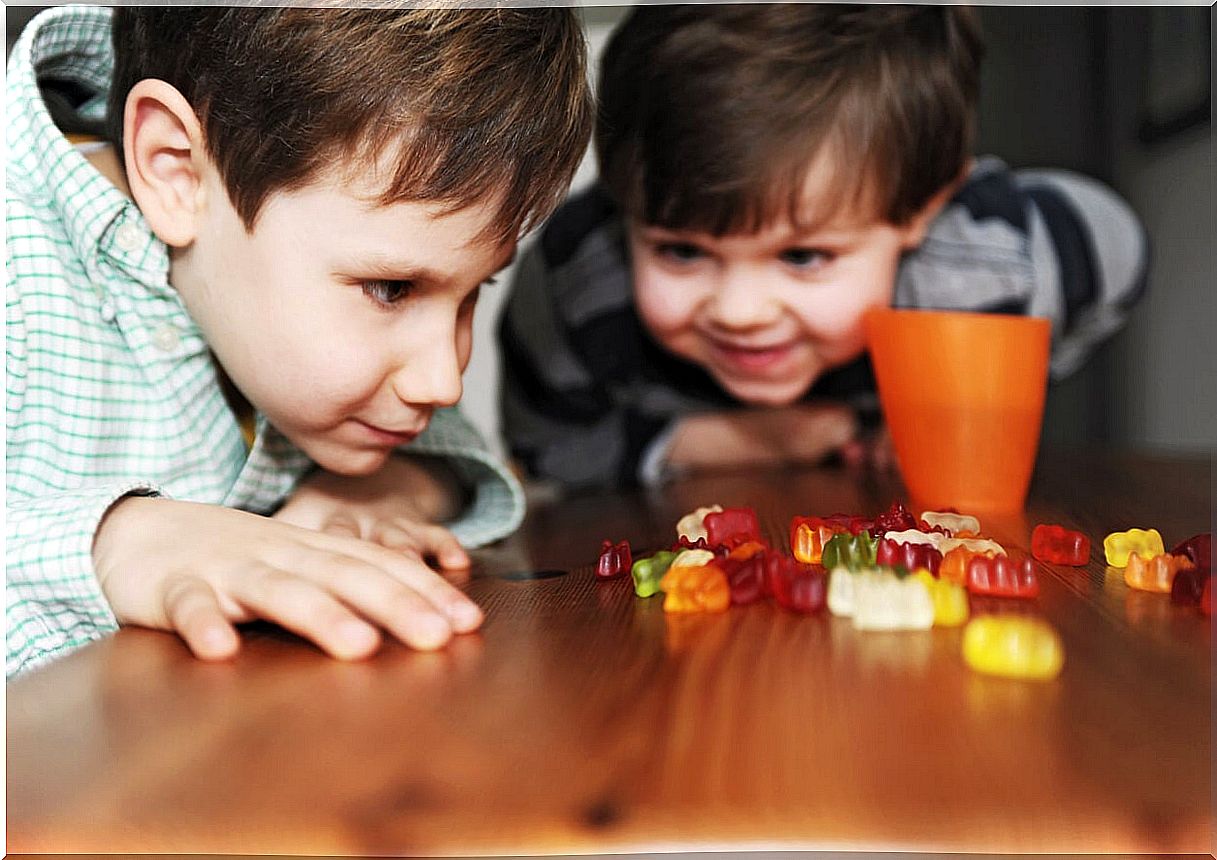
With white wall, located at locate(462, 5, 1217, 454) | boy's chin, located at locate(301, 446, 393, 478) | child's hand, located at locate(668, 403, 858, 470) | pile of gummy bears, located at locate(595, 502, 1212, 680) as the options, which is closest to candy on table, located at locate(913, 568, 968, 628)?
pile of gummy bears, located at locate(595, 502, 1212, 680)

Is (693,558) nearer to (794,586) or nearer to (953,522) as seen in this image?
(794,586)

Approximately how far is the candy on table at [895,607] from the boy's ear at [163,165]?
1.58 ft

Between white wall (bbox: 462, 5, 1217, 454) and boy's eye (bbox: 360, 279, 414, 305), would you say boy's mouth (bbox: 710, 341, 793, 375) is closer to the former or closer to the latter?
white wall (bbox: 462, 5, 1217, 454)

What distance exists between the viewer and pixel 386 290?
2.28ft

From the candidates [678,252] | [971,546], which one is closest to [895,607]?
[971,546]

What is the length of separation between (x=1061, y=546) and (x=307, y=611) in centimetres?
41

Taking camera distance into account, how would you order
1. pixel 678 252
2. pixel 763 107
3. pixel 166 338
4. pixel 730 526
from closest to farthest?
pixel 730 526 → pixel 166 338 → pixel 763 107 → pixel 678 252

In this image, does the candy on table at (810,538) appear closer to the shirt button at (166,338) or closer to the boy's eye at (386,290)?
the boy's eye at (386,290)

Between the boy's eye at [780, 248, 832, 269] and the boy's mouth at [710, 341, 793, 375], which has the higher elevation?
the boy's eye at [780, 248, 832, 269]

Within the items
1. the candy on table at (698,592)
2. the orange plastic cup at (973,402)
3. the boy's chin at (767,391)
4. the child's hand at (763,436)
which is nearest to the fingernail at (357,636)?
the candy on table at (698,592)

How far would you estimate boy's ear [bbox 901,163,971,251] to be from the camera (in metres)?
1.16

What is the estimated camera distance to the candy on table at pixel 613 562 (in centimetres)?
64

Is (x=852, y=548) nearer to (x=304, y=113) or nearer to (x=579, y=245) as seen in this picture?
(x=304, y=113)

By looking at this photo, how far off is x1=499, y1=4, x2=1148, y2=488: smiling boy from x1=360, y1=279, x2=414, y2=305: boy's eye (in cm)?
40
